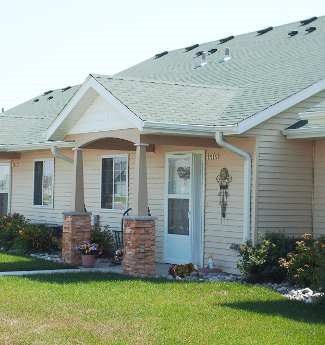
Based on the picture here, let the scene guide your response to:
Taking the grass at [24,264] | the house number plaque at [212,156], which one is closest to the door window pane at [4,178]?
the grass at [24,264]

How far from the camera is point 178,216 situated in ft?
53.2

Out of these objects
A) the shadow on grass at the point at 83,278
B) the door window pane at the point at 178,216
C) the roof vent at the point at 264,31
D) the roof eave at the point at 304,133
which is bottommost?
the shadow on grass at the point at 83,278

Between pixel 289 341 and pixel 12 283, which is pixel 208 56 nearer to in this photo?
pixel 12 283

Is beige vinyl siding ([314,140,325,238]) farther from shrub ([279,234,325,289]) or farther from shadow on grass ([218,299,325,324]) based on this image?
shadow on grass ([218,299,325,324])

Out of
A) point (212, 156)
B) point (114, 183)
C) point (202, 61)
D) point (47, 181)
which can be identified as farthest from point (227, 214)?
point (47, 181)

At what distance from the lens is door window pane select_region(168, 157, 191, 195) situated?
15875 mm

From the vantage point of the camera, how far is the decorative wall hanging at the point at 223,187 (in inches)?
576

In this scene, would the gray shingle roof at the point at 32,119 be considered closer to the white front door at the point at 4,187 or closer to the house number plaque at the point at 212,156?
the white front door at the point at 4,187

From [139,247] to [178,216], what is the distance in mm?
2590

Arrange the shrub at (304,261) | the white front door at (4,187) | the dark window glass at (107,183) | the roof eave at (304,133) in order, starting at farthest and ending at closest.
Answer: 1. the white front door at (4,187)
2. the dark window glass at (107,183)
3. the roof eave at (304,133)
4. the shrub at (304,261)

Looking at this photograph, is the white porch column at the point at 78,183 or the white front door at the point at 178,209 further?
the white porch column at the point at 78,183

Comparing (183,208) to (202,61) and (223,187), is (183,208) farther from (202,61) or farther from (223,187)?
(202,61)

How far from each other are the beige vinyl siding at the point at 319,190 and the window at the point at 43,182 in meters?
9.39

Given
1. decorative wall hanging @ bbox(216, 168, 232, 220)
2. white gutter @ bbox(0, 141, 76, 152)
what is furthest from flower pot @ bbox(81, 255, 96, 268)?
white gutter @ bbox(0, 141, 76, 152)
